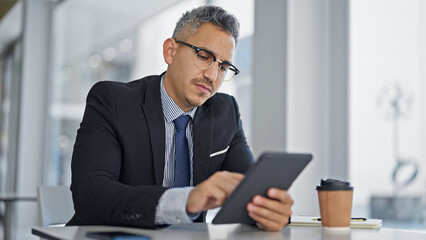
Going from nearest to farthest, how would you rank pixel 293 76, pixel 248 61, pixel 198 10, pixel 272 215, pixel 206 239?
pixel 206 239 < pixel 272 215 < pixel 198 10 < pixel 293 76 < pixel 248 61

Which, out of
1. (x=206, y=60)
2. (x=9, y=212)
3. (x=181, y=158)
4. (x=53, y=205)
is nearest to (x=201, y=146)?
(x=181, y=158)

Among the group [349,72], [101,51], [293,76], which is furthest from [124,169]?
[101,51]

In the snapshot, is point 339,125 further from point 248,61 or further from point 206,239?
point 206,239

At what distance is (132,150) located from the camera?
1758mm

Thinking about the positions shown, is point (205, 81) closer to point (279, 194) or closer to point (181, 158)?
point (181, 158)

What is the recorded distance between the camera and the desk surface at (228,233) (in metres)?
1.24

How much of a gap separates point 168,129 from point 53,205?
0.74 m

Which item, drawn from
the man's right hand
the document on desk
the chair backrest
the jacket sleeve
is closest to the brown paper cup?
the document on desk

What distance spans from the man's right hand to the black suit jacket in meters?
0.13

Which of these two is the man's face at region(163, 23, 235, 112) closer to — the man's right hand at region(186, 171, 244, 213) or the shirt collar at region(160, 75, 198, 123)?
the shirt collar at region(160, 75, 198, 123)

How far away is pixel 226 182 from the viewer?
1.25 metres

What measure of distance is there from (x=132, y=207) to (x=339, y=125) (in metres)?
2.05

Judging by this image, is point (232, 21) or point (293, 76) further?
point (293, 76)

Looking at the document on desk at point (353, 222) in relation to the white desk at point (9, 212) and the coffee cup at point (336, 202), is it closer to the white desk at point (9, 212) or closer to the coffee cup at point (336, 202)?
the coffee cup at point (336, 202)
